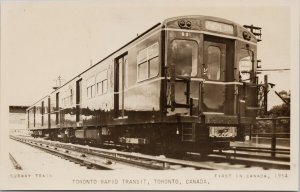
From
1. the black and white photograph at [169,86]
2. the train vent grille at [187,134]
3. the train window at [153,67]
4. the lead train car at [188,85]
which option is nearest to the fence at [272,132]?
the black and white photograph at [169,86]

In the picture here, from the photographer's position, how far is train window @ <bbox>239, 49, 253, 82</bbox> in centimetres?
535

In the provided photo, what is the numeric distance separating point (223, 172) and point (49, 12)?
9.24 feet

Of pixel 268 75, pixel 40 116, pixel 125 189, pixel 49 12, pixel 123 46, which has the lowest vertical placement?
pixel 125 189

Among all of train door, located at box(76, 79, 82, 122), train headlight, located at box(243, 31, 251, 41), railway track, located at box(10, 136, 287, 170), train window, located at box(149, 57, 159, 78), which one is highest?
train headlight, located at box(243, 31, 251, 41)

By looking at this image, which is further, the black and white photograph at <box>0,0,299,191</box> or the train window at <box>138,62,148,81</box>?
the train window at <box>138,62,148,81</box>

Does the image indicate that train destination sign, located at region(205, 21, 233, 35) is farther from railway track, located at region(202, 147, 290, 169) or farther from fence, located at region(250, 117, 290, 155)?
railway track, located at region(202, 147, 290, 169)

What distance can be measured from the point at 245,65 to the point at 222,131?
33.3 inches

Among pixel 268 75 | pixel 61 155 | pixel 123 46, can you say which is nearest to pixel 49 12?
pixel 123 46

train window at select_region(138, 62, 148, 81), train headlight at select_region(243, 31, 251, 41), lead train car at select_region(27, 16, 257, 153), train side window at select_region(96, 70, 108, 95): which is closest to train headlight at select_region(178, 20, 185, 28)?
lead train car at select_region(27, 16, 257, 153)

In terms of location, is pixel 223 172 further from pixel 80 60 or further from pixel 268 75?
pixel 80 60

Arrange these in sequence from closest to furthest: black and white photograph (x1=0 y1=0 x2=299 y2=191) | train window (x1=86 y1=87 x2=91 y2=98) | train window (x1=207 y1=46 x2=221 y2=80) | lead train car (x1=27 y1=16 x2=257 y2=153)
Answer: lead train car (x1=27 y1=16 x2=257 y2=153), black and white photograph (x1=0 y1=0 x2=299 y2=191), train window (x1=207 y1=46 x2=221 y2=80), train window (x1=86 y1=87 x2=91 y2=98)

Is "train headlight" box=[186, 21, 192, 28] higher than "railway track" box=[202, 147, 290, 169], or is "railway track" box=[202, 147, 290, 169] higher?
"train headlight" box=[186, 21, 192, 28]

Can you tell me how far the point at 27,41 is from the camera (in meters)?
5.75

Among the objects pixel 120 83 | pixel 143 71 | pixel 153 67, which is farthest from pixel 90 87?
pixel 153 67
